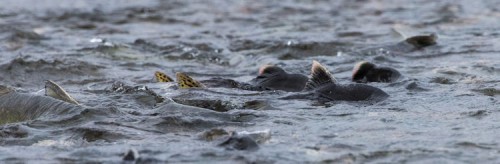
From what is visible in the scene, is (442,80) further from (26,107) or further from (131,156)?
(131,156)

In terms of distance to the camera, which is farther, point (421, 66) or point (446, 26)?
point (446, 26)

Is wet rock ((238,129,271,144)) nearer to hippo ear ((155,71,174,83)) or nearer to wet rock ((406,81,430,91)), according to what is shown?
wet rock ((406,81,430,91))

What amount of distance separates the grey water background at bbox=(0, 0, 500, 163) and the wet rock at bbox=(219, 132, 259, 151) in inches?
2.5

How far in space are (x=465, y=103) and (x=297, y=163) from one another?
Result: 5.93 feet

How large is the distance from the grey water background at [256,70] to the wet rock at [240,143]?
6 centimetres

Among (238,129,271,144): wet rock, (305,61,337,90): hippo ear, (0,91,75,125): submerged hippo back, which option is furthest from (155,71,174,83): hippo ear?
(238,129,271,144): wet rock

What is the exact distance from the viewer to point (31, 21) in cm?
1147

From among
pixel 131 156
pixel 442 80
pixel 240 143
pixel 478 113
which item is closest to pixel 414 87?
pixel 442 80

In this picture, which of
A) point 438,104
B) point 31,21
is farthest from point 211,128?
point 31,21

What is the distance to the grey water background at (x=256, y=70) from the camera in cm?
436

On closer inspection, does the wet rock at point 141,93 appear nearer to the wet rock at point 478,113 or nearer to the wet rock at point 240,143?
the wet rock at point 240,143

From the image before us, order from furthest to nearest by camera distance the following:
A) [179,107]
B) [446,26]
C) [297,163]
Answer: [446,26] → [179,107] → [297,163]

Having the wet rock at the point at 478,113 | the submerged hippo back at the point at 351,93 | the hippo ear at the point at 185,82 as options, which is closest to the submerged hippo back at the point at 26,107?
the hippo ear at the point at 185,82

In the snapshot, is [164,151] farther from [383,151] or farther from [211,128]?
[383,151]
